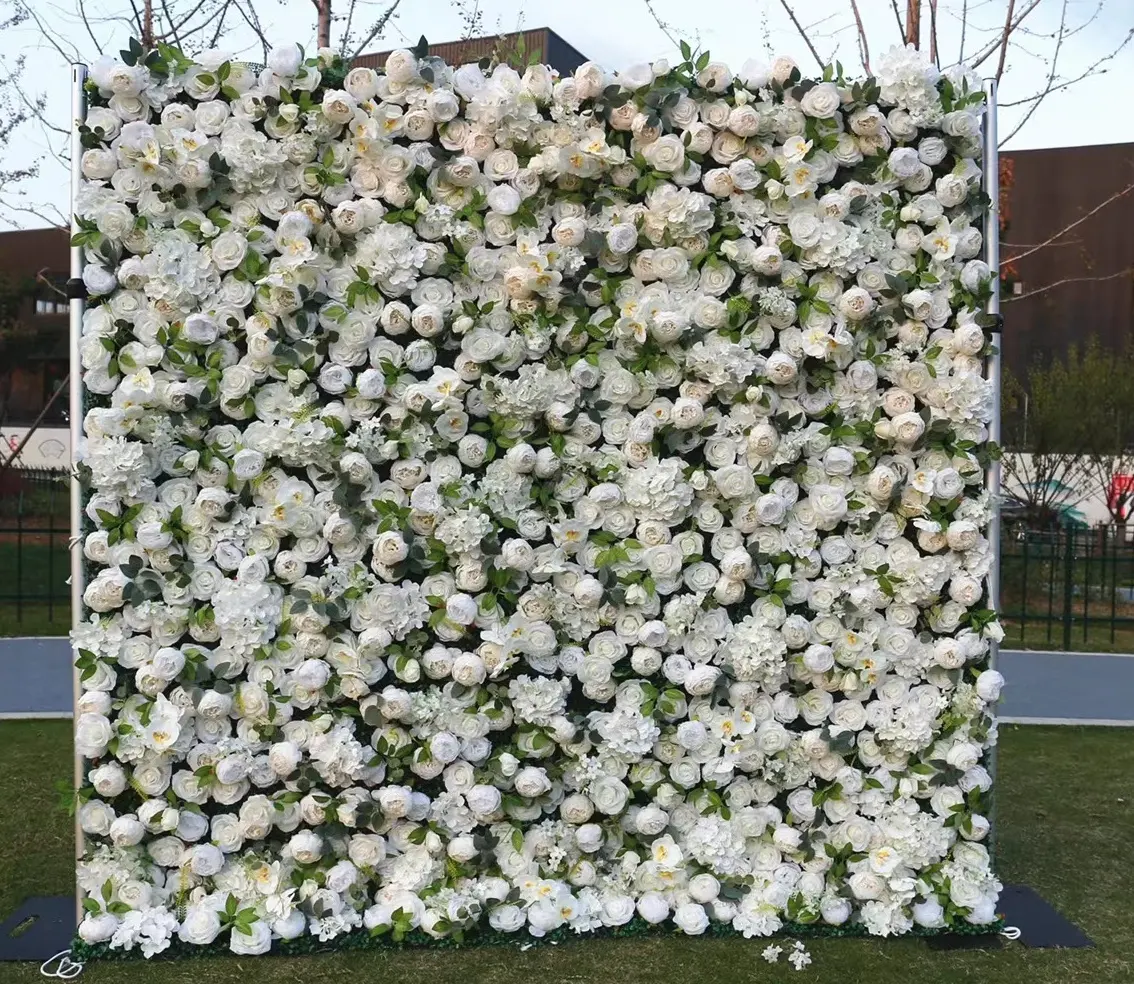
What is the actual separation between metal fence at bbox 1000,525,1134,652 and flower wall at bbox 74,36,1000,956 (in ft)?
19.2

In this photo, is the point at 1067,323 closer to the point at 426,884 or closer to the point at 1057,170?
the point at 1057,170

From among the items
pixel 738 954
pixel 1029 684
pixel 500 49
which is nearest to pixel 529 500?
pixel 738 954

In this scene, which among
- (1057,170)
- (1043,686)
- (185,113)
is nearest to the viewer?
(185,113)

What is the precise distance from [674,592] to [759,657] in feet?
1.04

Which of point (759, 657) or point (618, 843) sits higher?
point (759, 657)

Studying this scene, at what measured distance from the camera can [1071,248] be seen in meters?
19.1

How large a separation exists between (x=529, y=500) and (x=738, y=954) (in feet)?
4.84

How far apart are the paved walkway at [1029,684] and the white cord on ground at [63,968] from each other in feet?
10.3

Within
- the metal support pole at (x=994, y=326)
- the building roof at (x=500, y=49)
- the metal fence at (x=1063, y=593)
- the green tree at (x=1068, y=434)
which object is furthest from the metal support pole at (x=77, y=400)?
the green tree at (x=1068, y=434)

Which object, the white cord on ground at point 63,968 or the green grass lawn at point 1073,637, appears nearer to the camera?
the white cord on ground at point 63,968

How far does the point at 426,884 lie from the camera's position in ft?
10.2

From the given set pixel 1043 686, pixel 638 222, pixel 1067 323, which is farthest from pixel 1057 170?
pixel 638 222

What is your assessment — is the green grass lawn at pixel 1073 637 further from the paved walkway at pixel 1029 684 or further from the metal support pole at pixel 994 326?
the metal support pole at pixel 994 326

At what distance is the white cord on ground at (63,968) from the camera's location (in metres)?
2.92
